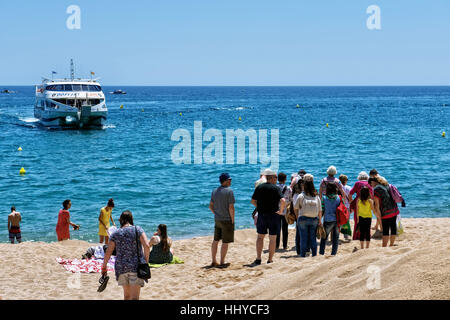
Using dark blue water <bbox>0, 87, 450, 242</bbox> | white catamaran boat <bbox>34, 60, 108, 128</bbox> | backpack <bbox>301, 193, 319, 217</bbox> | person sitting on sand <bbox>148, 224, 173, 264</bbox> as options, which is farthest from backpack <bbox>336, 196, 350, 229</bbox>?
white catamaran boat <bbox>34, 60, 108, 128</bbox>

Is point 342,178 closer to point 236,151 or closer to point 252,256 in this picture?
point 252,256

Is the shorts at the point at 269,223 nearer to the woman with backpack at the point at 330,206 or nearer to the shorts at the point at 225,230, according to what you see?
the shorts at the point at 225,230

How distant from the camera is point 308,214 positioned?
843 cm

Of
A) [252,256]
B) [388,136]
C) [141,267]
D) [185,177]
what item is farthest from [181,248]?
[388,136]

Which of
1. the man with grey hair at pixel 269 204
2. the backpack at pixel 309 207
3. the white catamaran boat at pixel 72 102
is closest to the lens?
the man with grey hair at pixel 269 204

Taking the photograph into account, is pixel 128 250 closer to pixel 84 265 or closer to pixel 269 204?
pixel 269 204

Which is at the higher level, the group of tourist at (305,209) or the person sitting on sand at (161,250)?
the group of tourist at (305,209)

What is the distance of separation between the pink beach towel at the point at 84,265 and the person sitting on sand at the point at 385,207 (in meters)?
4.83

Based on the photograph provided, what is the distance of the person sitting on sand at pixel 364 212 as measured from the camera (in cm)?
884

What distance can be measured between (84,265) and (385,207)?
556cm

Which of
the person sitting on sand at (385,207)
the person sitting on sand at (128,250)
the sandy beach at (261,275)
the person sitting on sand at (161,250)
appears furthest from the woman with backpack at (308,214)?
the person sitting on sand at (128,250)

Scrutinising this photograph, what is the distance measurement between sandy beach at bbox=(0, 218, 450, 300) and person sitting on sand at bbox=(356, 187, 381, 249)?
0.41 meters

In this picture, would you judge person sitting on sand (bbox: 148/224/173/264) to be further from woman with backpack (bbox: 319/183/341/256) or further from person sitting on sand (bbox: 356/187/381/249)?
person sitting on sand (bbox: 356/187/381/249)
